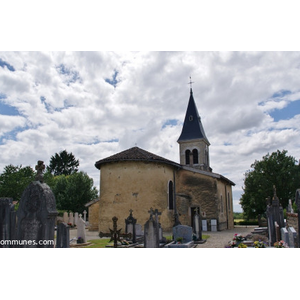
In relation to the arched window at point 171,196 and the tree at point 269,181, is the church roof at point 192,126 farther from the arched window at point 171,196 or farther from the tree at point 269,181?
the arched window at point 171,196

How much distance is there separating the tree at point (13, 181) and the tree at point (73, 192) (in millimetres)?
4373

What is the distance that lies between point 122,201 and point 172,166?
5.35 m

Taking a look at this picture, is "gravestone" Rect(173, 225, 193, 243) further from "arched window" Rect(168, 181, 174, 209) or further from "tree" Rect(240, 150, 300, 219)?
"tree" Rect(240, 150, 300, 219)

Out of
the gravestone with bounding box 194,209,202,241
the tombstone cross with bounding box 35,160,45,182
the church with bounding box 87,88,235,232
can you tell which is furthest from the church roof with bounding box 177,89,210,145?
the tombstone cross with bounding box 35,160,45,182

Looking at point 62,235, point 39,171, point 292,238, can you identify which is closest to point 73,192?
point 62,235

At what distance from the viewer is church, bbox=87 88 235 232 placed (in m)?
18.8

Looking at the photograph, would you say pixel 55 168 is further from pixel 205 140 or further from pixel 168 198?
pixel 168 198

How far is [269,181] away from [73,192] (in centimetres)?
2688

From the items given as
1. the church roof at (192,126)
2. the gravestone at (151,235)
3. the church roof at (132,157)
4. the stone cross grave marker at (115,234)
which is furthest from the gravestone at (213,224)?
the church roof at (192,126)

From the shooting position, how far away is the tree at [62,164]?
56.6m

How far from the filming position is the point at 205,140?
3547cm

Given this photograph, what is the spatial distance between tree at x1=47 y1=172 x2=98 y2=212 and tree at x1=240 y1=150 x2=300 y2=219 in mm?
22829

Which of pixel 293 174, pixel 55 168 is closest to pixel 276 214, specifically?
pixel 293 174

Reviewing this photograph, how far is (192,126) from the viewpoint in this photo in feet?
120
